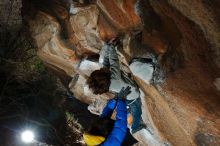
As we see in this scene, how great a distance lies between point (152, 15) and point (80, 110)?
6.92 m

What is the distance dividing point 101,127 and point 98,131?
0.08 metres

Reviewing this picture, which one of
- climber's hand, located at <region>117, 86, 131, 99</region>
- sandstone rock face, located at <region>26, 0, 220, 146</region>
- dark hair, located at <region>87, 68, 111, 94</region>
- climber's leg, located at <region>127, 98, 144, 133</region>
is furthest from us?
climber's leg, located at <region>127, 98, 144, 133</region>

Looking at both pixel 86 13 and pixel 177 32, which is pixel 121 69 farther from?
pixel 177 32

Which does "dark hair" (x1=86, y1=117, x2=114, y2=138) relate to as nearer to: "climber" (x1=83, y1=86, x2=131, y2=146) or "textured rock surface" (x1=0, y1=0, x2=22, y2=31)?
"climber" (x1=83, y1=86, x2=131, y2=146)

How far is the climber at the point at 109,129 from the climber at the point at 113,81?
21 cm

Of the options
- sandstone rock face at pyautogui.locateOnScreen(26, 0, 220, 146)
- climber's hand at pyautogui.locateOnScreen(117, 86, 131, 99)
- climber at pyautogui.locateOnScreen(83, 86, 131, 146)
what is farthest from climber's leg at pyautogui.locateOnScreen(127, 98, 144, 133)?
climber at pyautogui.locateOnScreen(83, 86, 131, 146)

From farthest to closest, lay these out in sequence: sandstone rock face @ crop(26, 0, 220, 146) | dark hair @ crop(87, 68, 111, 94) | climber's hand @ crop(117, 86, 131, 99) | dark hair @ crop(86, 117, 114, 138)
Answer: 1. climber's hand @ crop(117, 86, 131, 99)
2. dark hair @ crop(87, 68, 111, 94)
3. dark hair @ crop(86, 117, 114, 138)
4. sandstone rock face @ crop(26, 0, 220, 146)

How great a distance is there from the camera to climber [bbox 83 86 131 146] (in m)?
4.10

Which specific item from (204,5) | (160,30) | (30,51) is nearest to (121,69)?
(160,30)

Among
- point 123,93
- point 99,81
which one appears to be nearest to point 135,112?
point 123,93

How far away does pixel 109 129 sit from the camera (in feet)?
14.4

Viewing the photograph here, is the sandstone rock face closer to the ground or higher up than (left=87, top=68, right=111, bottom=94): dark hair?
higher up

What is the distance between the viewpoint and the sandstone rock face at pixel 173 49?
3395mm

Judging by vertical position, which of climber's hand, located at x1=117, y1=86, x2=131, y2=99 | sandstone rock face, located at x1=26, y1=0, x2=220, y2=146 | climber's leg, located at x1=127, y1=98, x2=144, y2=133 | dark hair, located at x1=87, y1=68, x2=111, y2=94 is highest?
sandstone rock face, located at x1=26, y1=0, x2=220, y2=146
